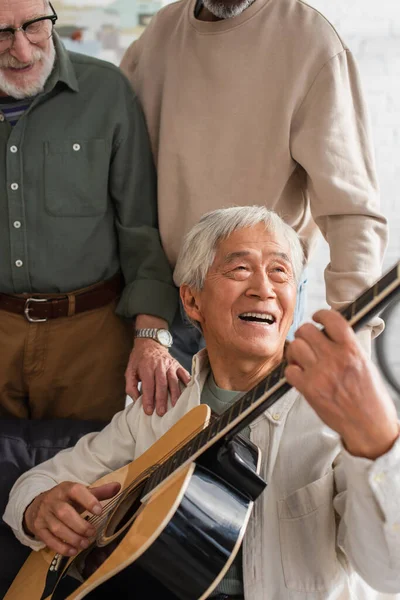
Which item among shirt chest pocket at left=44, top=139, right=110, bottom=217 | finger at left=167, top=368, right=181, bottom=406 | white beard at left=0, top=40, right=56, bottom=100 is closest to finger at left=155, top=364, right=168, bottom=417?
finger at left=167, top=368, right=181, bottom=406

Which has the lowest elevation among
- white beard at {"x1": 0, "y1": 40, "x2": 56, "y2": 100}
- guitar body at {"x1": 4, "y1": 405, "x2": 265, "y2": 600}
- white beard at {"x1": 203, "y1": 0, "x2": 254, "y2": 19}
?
guitar body at {"x1": 4, "y1": 405, "x2": 265, "y2": 600}

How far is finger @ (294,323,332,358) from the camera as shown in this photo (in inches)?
43.7

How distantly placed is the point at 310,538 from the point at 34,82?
1.40 metres

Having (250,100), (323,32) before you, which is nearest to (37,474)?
(250,100)

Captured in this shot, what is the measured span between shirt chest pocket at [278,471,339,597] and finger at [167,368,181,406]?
0.41m

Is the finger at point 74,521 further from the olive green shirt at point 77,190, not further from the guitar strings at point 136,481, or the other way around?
the olive green shirt at point 77,190

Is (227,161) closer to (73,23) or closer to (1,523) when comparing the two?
(1,523)

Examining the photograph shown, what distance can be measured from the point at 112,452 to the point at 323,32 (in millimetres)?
1211

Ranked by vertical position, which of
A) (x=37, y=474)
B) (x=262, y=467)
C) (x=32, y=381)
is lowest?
(x=32, y=381)

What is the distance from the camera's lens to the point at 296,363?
115 cm

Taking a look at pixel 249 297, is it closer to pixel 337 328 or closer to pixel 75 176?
pixel 337 328

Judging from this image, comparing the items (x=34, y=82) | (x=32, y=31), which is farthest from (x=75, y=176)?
(x=32, y=31)

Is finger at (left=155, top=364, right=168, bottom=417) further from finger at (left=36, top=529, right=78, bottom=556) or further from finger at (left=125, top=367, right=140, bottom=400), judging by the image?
finger at (left=36, top=529, right=78, bottom=556)

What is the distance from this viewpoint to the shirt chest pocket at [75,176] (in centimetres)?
226
